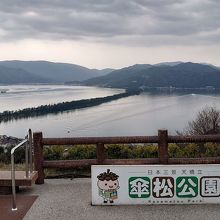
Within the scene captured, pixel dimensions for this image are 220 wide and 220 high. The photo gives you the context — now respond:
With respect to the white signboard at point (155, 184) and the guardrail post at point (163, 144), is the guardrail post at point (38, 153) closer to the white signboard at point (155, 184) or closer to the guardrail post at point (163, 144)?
the white signboard at point (155, 184)

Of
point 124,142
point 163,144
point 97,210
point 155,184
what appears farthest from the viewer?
point 124,142

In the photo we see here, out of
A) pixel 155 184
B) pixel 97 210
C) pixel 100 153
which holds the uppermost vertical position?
pixel 100 153

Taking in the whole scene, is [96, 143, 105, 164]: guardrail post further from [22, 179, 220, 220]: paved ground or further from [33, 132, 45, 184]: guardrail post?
[33, 132, 45, 184]: guardrail post

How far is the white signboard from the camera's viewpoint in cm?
601

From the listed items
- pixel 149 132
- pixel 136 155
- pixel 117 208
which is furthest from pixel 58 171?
pixel 149 132

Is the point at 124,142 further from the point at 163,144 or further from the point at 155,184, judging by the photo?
the point at 155,184

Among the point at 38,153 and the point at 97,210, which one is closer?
the point at 97,210

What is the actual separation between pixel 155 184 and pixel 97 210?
101 cm

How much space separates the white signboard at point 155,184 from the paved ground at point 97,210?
13 centimetres

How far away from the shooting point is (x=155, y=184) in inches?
237

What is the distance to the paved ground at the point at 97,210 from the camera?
5539mm

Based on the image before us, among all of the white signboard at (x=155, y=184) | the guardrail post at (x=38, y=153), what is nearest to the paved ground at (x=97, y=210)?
the white signboard at (x=155, y=184)

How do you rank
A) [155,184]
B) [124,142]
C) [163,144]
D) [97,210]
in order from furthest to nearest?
[124,142] < [163,144] < [155,184] < [97,210]

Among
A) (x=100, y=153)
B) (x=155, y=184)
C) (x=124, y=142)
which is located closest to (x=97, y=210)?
(x=155, y=184)
